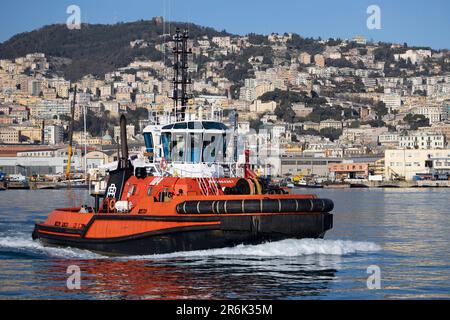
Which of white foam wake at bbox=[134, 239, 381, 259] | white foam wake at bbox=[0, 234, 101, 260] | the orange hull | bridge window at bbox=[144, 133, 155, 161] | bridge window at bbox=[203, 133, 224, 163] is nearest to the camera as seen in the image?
the orange hull

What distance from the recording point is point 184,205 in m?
27.9

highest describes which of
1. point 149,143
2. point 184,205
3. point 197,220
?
point 149,143

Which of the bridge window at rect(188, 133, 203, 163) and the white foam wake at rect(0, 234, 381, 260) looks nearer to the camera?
the white foam wake at rect(0, 234, 381, 260)

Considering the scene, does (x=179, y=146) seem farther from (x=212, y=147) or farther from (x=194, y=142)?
(x=212, y=147)

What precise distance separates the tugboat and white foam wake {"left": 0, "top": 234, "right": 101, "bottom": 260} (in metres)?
0.22

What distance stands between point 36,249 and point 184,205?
6113 mm

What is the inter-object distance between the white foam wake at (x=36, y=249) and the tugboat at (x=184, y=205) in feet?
0.71

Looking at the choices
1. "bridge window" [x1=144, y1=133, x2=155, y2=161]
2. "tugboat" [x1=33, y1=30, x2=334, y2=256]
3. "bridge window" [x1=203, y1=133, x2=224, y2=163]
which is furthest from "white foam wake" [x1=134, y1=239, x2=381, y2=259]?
"bridge window" [x1=144, y1=133, x2=155, y2=161]

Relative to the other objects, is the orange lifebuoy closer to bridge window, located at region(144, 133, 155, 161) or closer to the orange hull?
the orange hull

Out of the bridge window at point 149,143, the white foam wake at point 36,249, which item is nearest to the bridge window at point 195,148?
the bridge window at point 149,143

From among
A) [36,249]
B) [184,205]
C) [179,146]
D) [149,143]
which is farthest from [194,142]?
[36,249]

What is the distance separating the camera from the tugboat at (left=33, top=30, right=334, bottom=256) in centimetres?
2773

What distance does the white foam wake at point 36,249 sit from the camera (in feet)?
98.3

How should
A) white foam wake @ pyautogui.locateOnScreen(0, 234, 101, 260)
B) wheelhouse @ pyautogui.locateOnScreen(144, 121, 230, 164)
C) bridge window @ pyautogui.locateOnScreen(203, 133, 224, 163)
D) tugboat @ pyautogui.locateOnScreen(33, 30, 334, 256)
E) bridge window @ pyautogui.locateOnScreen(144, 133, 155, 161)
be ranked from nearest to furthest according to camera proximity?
tugboat @ pyautogui.locateOnScreen(33, 30, 334, 256), white foam wake @ pyautogui.locateOnScreen(0, 234, 101, 260), wheelhouse @ pyautogui.locateOnScreen(144, 121, 230, 164), bridge window @ pyautogui.locateOnScreen(203, 133, 224, 163), bridge window @ pyautogui.locateOnScreen(144, 133, 155, 161)
